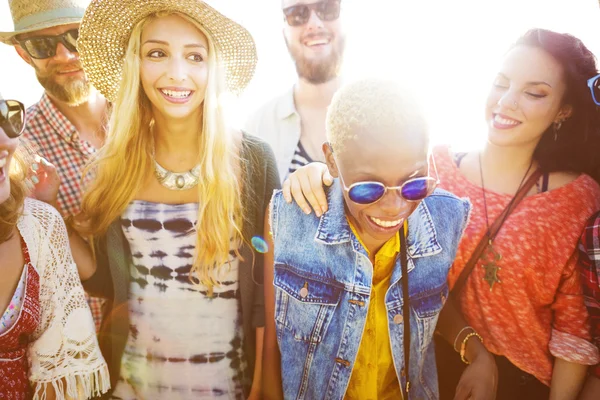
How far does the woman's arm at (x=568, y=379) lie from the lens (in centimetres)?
199

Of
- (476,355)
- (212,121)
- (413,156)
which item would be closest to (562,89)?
(413,156)

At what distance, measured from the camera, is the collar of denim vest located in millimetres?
1847

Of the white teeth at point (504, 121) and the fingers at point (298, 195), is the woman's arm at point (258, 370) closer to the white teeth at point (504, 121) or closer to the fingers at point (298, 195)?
the fingers at point (298, 195)

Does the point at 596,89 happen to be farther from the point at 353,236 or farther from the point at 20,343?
the point at 20,343

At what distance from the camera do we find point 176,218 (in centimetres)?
218

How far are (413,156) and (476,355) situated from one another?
3.36 ft

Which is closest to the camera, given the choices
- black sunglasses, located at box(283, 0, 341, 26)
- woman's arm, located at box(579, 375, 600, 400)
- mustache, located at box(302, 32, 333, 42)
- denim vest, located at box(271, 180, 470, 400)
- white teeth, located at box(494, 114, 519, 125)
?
denim vest, located at box(271, 180, 470, 400)

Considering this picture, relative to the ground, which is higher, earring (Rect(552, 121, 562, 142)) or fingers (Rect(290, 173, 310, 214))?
earring (Rect(552, 121, 562, 142))

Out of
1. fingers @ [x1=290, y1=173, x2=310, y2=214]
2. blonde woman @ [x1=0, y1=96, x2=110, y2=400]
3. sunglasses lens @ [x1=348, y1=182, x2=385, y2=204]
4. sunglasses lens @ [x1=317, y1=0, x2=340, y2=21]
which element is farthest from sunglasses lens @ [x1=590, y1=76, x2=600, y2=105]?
blonde woman @ [x1=0, y1=96, x2=110, y2=400]

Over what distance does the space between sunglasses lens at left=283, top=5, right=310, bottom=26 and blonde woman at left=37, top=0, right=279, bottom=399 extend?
1.10 m

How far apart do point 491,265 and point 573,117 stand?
92cm

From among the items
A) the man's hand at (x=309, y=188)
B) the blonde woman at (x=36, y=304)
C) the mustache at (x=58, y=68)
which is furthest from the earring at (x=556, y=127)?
the mustache at (x=58, y=68)

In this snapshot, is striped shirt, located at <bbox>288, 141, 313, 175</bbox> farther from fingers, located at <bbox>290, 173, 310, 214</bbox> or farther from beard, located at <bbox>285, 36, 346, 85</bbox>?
fingers, located at <bbox>290, 173, 310, 214</bbox>

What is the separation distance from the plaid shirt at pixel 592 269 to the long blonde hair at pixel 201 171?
63.1 inches
